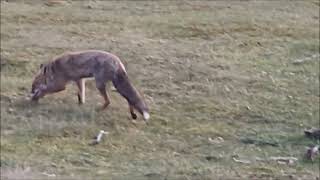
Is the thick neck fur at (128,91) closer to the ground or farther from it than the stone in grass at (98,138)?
farther from it

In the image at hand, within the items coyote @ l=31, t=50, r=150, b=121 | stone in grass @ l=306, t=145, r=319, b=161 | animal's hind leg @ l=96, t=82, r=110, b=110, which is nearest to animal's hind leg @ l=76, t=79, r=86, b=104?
coyote @ l=31, t=50, r=150, b=121

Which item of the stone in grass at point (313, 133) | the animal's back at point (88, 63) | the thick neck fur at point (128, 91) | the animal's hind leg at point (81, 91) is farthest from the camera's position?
the animal's hind leg at point (81, 91)

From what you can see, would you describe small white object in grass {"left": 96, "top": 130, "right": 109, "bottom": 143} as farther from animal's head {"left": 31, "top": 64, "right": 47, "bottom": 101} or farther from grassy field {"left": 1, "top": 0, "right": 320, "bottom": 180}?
animal's head {"left": 31, "top": 64, "right": 47, "bottom": 101}

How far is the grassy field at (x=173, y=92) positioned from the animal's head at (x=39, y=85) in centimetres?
9

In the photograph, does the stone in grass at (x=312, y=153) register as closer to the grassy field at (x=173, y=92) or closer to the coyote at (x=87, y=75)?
the grassy field at (x=173, y=92)

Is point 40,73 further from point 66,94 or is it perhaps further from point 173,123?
point 173,123

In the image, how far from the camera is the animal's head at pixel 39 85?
418 inches

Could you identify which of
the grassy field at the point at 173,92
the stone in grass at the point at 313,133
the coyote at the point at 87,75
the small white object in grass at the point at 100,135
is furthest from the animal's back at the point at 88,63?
the stone in grass at the point at 313,133

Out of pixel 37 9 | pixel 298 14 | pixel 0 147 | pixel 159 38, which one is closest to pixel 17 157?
pixel 0 147

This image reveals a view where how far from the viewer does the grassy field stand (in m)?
8.83

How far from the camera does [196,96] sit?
11016 millimetres

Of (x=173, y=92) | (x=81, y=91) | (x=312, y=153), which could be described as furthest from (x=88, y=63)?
(x=312, y=153)

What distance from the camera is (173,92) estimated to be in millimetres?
11141

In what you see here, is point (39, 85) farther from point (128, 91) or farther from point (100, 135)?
point (100, 135)
